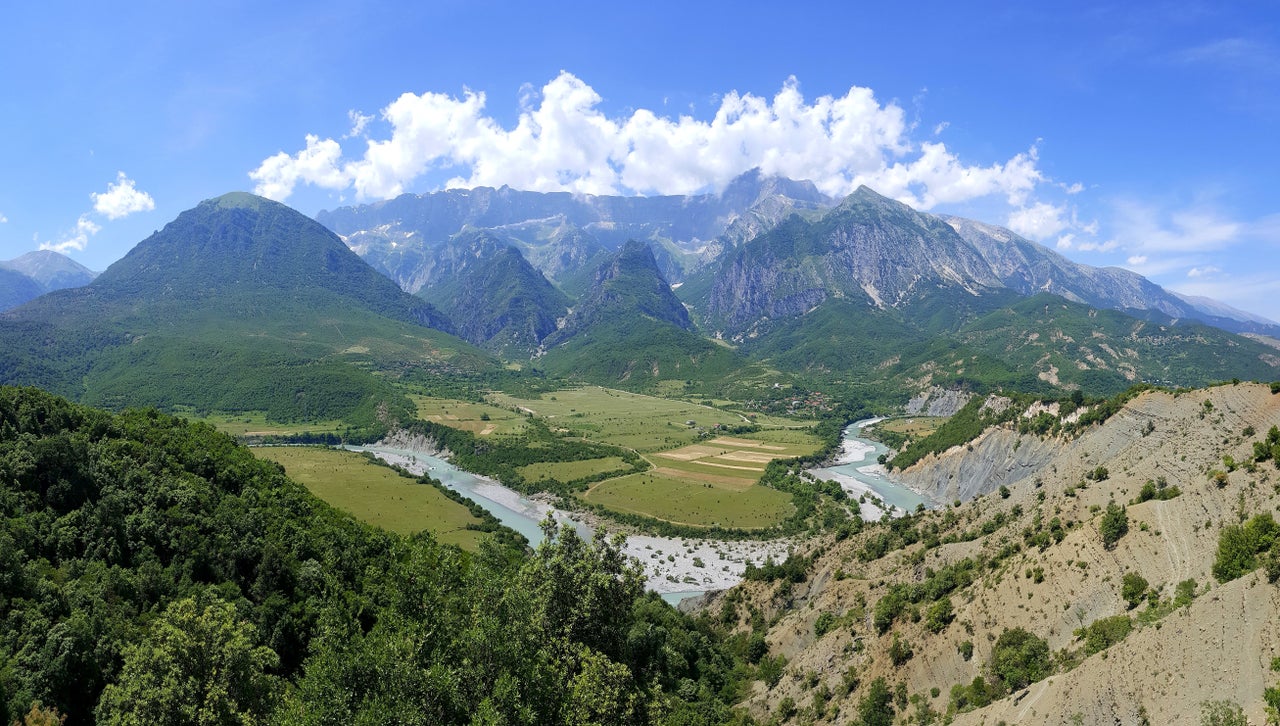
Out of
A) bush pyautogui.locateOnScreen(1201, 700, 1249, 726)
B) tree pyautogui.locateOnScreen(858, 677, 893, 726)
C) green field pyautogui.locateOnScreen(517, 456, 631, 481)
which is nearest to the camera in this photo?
bush pyautogui.locateOnScreen(1201, 700, 1249, 726)

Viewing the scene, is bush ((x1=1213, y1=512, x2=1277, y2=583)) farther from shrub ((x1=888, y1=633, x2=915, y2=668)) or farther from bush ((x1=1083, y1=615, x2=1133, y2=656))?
shrub ((x1=888, y1=633, x2=915, y2=668))

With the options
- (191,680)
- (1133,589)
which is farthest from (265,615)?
(1133,589)

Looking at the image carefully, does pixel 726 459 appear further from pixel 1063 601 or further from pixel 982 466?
pixel 1063 601

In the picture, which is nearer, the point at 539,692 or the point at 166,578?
the point at 539,692

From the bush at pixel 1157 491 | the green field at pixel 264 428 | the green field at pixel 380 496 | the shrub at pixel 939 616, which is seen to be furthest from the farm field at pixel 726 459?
the green field at pixel 264 428

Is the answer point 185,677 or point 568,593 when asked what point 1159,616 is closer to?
point 568,593

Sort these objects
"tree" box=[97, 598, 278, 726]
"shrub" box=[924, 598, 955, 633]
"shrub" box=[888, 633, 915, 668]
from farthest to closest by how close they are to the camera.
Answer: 1. "shrub" box=[924, 598, 955, 633]
2. "shrub" box=[888, 633, 915, 668]
3. "tree" box=[97, 598, 278, 726]

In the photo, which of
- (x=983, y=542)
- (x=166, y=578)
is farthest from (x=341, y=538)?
(x=983, y=542)

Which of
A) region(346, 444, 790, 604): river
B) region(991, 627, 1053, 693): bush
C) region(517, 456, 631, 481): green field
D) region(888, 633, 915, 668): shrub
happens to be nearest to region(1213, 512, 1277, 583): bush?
region(991, 627, 1053, 693): bush
